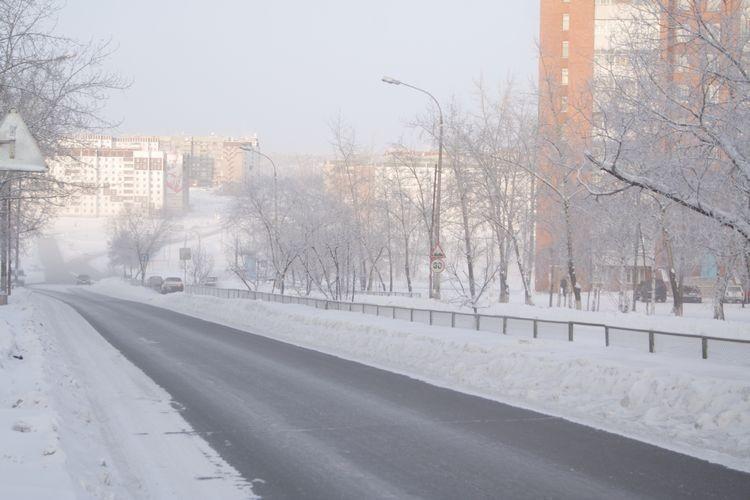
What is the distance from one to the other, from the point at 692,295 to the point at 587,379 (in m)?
47.3

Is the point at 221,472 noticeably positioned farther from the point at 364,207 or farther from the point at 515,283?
the point at 515,283

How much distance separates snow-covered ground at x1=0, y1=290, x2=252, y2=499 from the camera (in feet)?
24.4

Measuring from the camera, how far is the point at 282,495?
25.3 feet

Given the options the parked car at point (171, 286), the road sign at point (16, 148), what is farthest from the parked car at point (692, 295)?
the road sign at point (16, 148)

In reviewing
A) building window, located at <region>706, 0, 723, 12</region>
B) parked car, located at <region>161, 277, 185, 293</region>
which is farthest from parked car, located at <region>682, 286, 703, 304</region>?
parked car, located at <region>161, 277, 185, 293</region>

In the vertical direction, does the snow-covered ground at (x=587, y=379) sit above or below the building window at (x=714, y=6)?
below

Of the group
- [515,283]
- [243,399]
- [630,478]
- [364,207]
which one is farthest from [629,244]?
[515,283]

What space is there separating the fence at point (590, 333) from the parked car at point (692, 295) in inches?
1349

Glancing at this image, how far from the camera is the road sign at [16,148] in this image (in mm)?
9977

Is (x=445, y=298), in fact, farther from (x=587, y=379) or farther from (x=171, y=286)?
(x=171, y=286)

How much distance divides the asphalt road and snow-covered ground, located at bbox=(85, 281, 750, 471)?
29.2 inches

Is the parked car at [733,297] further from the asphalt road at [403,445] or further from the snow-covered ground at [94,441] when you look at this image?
the snow-covered ground at [94,441]

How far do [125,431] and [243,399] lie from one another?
130 inches

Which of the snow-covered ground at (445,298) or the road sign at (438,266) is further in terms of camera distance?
the road sign at (438,266)
